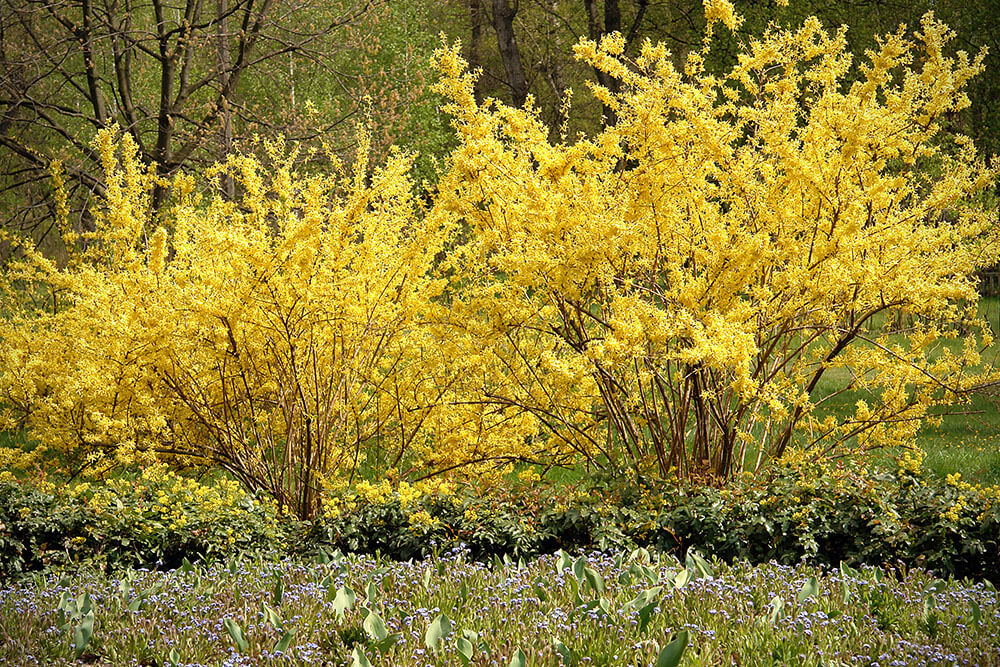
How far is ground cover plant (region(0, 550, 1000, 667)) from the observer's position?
9.33 feet

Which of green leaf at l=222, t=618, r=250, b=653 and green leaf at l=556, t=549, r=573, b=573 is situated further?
green leaf at l=556, t=549, r=573, b=573

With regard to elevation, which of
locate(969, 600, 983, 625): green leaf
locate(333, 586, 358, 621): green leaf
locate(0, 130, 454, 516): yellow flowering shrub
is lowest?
locate(333, 586, 358, 621): green leaf

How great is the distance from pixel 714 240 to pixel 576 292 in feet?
2.37

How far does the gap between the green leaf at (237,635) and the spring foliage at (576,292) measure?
1.86m

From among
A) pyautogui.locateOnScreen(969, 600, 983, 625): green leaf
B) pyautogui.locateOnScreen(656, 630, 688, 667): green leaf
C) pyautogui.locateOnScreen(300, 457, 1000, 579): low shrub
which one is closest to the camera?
pyautogui.locateOnScreen(656, 630, 688, 667): green leaf

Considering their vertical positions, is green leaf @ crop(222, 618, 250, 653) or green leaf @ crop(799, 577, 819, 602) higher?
green leaf @ crop(799, 577, 819, 602)

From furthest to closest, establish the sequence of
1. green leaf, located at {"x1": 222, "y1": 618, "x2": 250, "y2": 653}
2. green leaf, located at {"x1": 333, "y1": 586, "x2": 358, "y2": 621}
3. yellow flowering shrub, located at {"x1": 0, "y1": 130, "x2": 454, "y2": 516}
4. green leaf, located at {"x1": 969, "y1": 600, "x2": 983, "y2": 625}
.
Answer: yellow flowering shrub, located at {"x1": 0, "y1": 130, "x2": 454, "y2": 516}
green leaf, located at {"x1": 333, "y1": 586, "x2": 358, "y2": 621}
green leaf, located at {"x1": 969, "y1": 600, "x2": 983, "y2": 625}
green leaf, located at {"x1": 222, "y1": 618, "x2": 250, "y2": 653}

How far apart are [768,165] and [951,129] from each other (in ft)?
31.6

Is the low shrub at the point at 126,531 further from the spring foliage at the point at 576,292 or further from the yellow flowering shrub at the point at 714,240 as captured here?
the yellow flowering shrub at the point at 714,240

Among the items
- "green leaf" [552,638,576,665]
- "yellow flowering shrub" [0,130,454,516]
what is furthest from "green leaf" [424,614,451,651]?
"yellow flowering shrub" [0,130,454,516]

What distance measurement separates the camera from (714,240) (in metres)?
4.79

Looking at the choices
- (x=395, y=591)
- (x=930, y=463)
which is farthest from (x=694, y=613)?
(x=930, y=463)

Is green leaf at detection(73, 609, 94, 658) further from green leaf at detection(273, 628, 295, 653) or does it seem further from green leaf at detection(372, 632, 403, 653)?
green leaf at detection(372, 632, 403, 653)

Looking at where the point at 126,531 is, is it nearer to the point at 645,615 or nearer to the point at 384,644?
the point at 384,644
